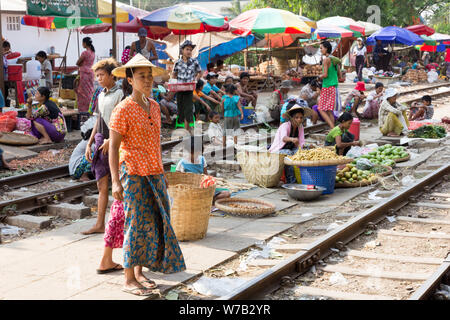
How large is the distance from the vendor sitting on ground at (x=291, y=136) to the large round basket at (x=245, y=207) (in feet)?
4.44

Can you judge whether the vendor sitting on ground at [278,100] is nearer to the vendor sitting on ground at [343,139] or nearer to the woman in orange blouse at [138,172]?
the vendor sitting on ground at [343,139]

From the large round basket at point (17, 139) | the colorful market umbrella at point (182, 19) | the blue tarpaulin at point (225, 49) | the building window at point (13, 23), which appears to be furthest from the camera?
the building window at point (13, 23)

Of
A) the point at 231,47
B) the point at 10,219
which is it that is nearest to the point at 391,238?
the point at 10,219

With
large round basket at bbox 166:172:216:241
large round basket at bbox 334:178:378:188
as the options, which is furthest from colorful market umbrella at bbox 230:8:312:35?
large round basket at bbox 166:172:216:241

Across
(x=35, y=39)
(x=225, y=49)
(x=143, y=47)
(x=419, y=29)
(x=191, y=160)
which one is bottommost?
(x=191, y=160)

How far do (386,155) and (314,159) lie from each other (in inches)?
121

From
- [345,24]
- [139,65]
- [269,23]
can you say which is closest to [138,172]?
[139,65]

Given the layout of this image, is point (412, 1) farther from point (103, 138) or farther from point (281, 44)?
point (103, 138)

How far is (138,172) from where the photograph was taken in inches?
193

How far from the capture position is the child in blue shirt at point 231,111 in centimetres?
1254

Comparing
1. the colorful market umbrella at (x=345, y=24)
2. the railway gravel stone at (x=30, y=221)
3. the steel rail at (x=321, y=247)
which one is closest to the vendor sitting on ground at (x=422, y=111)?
the steel rail at (x=321, y=247)

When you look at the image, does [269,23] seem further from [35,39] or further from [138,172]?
[35,39]

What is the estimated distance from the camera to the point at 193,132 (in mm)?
13453
